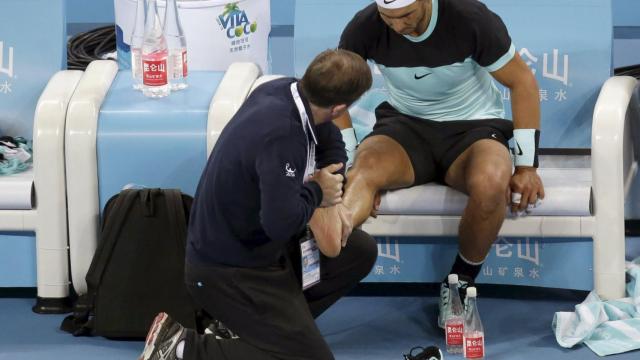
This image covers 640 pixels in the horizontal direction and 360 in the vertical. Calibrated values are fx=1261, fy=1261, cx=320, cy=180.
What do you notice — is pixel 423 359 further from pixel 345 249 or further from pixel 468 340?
pixel 345 249

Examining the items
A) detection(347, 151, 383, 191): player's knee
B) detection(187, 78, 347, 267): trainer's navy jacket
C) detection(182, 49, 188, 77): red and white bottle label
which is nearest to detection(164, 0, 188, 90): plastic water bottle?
detection(182, 49, 188, 77): red and white bottle label

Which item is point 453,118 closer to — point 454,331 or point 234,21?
point 454,331

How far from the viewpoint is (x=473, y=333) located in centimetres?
398

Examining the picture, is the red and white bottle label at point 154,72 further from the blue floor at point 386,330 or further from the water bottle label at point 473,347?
the water bottle label at point 473,347

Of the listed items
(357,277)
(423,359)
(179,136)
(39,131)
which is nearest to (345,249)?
(357,277)

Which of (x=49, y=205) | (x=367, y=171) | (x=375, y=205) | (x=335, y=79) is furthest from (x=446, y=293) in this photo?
(x=49, y=205)

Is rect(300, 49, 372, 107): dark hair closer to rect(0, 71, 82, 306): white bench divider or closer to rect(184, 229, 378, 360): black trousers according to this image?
rect(184, 229, 378, 360): black trousers

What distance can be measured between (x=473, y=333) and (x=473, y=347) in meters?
0.04

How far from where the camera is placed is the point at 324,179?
11.6ft

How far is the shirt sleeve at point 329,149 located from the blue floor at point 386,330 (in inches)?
28.3

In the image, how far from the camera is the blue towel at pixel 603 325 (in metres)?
4.02

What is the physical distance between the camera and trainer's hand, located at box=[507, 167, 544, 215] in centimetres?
418

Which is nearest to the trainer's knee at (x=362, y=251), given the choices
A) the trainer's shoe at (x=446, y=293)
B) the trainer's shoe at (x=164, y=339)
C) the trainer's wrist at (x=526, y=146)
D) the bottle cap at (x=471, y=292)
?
the bottle cap at (x=471, y=292)

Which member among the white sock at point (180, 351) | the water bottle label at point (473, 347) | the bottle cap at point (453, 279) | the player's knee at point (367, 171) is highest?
the player's knee at point (367, 171)
